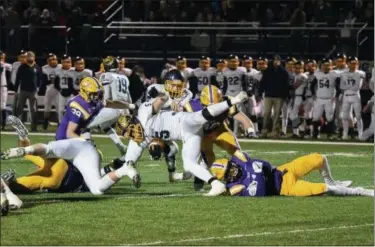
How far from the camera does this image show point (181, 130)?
1289 centimetres

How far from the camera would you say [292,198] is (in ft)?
41.2

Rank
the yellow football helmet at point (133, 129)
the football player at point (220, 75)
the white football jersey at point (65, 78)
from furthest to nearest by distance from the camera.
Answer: the white football jersey at point (65, 78), the football player at point (220, 75), the yellow football helmet at point (133, 129)

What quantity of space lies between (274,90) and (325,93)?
110 cm

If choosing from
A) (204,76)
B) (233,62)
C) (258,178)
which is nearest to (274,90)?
(233,62)

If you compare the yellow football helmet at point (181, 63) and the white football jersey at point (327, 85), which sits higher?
the yellow football helmet at point (181, 63)

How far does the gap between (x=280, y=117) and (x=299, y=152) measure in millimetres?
5849

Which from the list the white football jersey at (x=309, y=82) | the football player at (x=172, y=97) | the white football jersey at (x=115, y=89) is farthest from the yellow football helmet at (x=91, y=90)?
the white football jersey at (x=309, y=82)

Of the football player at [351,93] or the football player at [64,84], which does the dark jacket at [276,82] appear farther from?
the football player at [64,84]

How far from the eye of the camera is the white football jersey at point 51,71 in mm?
26703

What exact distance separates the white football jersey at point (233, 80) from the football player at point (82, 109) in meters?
12.9

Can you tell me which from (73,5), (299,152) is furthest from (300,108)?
(73,5)

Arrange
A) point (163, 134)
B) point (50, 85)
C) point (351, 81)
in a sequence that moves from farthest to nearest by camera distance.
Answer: point (50, 85)
point (351, 81)
point (163, 134)

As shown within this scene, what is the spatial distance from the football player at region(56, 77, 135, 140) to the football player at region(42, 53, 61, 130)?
13695 mm

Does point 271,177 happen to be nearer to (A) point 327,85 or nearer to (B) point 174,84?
(B) point 174,84
